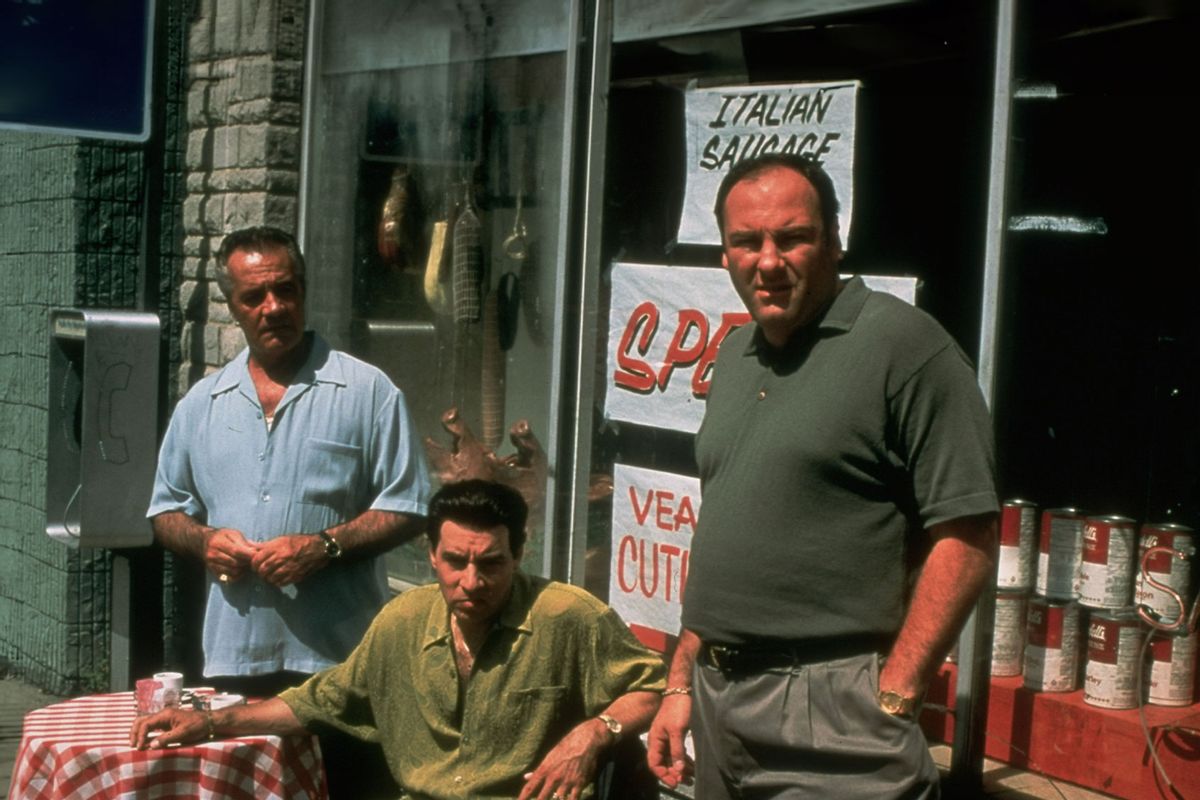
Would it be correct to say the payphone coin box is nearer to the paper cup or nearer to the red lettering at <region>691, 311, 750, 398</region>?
the paper cup

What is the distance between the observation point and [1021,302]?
424cm

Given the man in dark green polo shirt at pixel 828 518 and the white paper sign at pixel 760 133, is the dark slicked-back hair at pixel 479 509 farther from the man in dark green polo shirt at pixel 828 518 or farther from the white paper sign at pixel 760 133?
the white paper sign at pixel 760 133

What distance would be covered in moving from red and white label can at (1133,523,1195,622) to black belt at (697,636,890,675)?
1702 millimetres

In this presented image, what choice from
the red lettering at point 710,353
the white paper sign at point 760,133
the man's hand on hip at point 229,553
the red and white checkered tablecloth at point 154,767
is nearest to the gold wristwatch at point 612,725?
the red and white checkered tablecloth at point 154,767

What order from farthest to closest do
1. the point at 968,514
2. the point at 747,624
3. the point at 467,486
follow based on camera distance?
1. the point at 467,486
2. the point at 747,624
3. the point at 968,514

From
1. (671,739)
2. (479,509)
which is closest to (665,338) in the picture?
(479,509)

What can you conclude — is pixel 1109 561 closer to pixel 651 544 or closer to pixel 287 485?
pixel 651 544

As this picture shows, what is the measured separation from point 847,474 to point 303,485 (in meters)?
1.86

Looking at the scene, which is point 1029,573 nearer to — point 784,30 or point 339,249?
point 784,30

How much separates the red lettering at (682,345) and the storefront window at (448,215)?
2.38 feet

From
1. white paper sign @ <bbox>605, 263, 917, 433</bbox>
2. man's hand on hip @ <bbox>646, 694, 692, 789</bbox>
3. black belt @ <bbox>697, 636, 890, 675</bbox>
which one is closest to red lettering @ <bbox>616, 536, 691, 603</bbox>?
white paper sign @ <bbox>605, 263, 917, 433</bbox>

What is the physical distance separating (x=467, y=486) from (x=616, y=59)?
7.59 ft

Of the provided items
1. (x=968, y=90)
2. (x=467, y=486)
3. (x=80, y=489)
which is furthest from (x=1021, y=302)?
(x=80, y=489)

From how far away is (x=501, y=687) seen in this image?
356 cm
